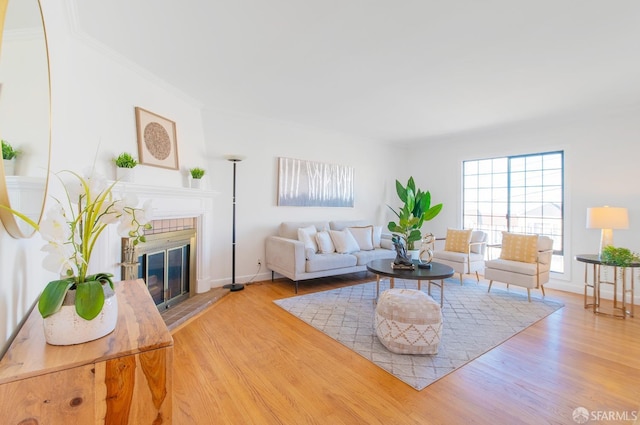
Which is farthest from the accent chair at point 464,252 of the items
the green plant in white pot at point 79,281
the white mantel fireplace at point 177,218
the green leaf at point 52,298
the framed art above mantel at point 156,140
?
the green leaf at point 52,298

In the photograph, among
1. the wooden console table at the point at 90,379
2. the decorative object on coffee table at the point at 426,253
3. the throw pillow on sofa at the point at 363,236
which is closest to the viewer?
the wooden console table at the point at 90,379

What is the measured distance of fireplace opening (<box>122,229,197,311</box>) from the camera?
2551mm

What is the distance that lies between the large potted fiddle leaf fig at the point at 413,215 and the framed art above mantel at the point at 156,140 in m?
2.70

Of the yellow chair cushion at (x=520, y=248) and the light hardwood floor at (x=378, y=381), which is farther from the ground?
the yellow chair cushion at (x=520, y=248)

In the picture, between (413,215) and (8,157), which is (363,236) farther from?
(8,157)

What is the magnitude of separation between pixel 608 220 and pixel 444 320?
2.29 metres

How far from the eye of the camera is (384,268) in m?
3.33

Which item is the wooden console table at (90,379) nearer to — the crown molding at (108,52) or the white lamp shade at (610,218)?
the crown molding at (108,52)

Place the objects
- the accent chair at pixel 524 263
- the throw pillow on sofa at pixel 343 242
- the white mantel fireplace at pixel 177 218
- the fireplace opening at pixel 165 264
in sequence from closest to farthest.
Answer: the white mantel fireplace at pixel 177 218
the fireplace opening at pixel 165 264
the accent chair at pixel 524 263
the throw pillow on sofa at pixel 343 242

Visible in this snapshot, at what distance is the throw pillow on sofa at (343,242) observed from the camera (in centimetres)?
447

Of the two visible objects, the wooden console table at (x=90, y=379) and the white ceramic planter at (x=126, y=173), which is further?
the white ceramic planter at (x=126, y=173)

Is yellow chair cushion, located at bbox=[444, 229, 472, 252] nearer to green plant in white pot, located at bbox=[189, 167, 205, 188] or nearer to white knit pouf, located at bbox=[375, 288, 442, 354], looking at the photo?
white knit pouf, located at bbox=[375, 288, 442, 354]

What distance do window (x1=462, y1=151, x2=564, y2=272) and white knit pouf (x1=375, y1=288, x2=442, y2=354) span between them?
11.1ft

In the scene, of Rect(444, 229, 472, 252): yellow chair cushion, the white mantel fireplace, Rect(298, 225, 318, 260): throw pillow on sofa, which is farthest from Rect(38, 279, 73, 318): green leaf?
Rect(444, 229, 472, 252): yellow chair cushion
